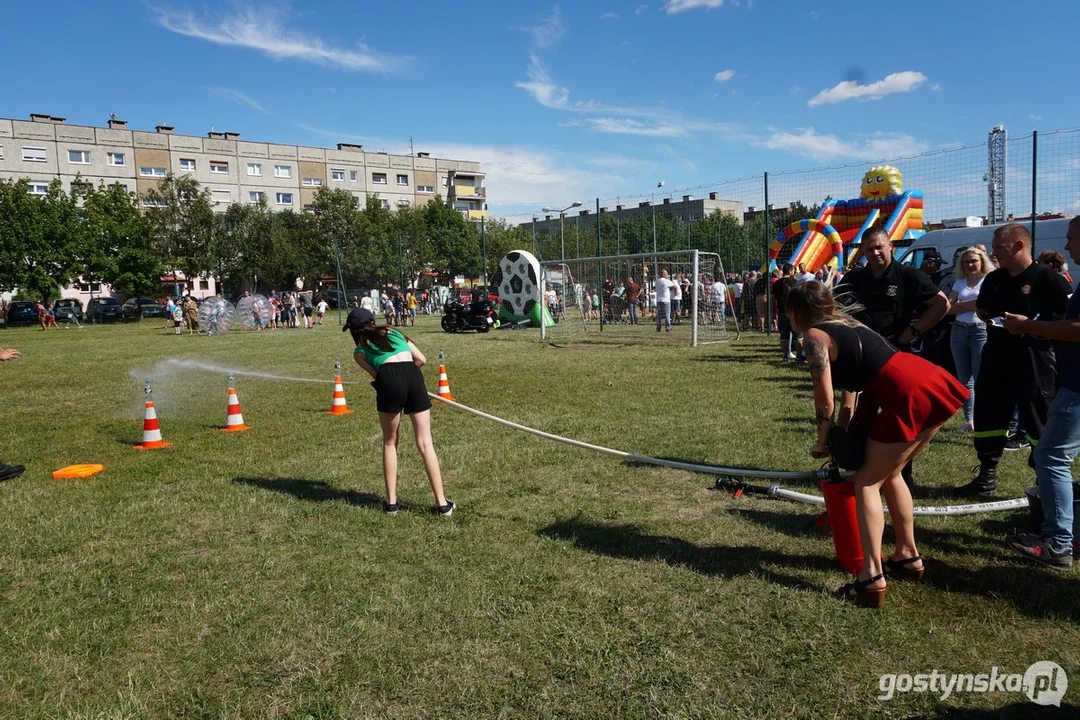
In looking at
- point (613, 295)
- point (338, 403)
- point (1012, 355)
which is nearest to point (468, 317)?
point (613, 295)

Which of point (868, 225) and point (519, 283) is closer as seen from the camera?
point (868, 225)

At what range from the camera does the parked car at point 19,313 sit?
135ft

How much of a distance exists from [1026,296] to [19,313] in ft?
163

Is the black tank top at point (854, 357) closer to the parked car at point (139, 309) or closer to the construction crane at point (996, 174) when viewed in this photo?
the construction crane at point (996, 174)

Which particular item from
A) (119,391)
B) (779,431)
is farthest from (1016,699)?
(119,391)

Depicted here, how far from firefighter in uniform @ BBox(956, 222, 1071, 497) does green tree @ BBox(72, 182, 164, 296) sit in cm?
4797

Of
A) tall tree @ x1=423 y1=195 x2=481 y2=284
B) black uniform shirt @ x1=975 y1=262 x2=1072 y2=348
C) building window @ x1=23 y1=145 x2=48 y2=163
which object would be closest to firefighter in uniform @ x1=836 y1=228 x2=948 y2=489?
black uniform shirt @ x1=975 y1=262 x2=1072 y2=348

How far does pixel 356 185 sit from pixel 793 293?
80.3 metres

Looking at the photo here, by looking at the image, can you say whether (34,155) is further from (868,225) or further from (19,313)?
(868,225)

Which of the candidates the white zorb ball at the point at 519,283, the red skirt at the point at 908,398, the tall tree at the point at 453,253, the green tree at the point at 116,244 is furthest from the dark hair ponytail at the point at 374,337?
the green tree at the point at 116,244

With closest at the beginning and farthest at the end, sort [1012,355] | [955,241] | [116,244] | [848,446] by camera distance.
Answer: [848,446] → [1012,355] → [955,241] → [116,244]

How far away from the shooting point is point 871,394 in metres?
3.50

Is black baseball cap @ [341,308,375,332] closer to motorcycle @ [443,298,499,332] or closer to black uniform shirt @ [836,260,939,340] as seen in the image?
black uniform shirt @ [836,260,939,340]

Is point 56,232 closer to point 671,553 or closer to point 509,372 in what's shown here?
point 509,372
